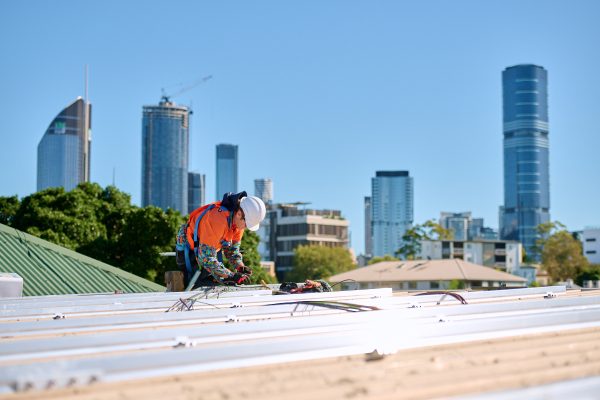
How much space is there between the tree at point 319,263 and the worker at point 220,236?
10656 cm

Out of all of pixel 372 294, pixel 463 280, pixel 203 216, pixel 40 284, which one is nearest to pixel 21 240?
pixel 40 284

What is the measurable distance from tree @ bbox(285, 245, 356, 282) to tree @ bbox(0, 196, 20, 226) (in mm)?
70176

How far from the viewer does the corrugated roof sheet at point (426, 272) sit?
287ft

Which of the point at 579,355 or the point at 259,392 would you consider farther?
the point at 579,355

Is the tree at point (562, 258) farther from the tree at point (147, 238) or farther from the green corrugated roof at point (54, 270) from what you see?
the green corrugated roof at point (54, 270)

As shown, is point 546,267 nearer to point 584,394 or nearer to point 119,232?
point 119,232

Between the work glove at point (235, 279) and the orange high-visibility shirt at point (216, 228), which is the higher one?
the orange high-visibility shirt at point (216, 228)

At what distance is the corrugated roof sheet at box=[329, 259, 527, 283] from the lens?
3450 inches

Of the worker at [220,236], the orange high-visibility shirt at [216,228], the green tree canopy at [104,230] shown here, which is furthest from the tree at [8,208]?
the orange high-visibility shirt at [216,228]

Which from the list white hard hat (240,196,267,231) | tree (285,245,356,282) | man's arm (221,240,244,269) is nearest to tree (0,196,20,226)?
man's arm (221,240,244,269)

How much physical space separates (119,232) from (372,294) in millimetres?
37906

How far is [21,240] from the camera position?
693 inches

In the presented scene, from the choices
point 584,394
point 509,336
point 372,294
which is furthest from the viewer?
point 372,294

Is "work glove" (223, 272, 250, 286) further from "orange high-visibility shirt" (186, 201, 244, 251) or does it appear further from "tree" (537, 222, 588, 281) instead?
"tree" (537, 222, 588, 281)
